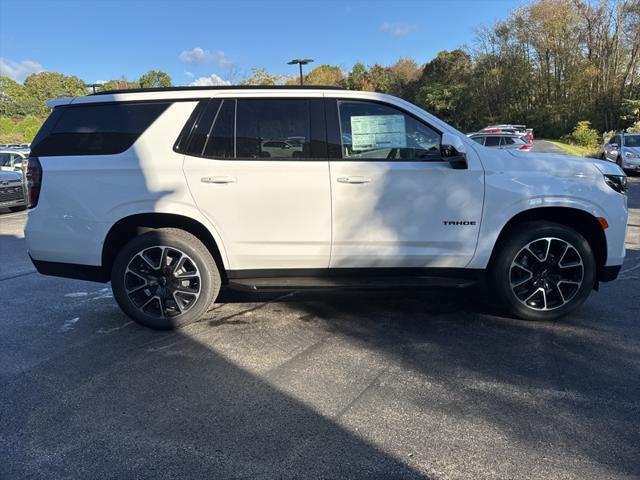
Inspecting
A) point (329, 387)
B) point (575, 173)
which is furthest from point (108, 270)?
Answer: point (575, 173)

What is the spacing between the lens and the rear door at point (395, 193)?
13.1ft

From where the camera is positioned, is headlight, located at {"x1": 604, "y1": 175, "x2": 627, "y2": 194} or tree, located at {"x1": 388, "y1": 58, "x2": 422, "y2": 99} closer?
headlight, located at {"x1": 604, "y1": 175, "x2": 627, "y2": 194}

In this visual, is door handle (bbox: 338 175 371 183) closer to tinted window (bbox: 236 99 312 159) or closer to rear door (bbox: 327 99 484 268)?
rear door (bbox: 327 99 484 268)

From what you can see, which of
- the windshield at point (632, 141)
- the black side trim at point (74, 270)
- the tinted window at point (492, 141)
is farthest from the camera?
the tinted window at point (492, 141)

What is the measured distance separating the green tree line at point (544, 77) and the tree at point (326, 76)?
23.0ft

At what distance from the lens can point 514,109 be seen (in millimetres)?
45219

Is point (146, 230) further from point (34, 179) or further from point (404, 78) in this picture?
point (404, 78)

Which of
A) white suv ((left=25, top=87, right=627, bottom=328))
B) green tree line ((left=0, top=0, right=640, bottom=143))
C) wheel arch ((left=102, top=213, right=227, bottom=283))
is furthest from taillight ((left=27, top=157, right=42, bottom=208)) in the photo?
green tree line ((left=0, top=0, right=640, bottom=143))

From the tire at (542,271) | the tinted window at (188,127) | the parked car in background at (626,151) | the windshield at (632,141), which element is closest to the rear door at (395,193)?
the tire at (542,271)

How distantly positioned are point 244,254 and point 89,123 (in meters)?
1.70

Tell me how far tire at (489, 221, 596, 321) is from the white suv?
0.01 metres

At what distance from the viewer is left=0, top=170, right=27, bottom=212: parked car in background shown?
1287 cm

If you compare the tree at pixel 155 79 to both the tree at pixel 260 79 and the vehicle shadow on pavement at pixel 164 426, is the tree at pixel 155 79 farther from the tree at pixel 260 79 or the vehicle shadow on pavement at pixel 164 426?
the vehicle shadow on pavement at pixel 164 426

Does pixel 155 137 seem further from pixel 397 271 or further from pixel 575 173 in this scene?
pixel 575 173
